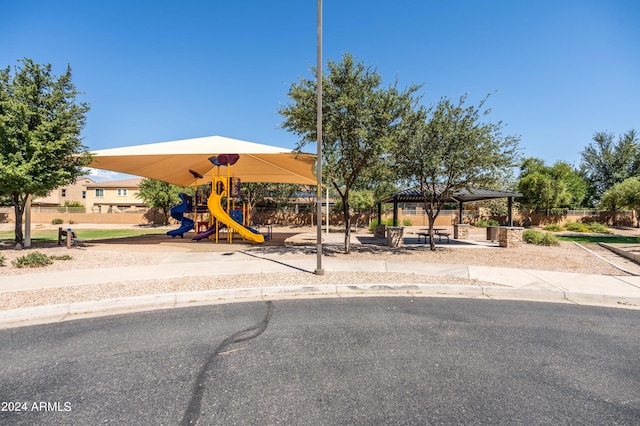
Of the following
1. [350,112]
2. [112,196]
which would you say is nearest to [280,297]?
[350,112]

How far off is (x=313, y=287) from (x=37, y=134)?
1174 cm

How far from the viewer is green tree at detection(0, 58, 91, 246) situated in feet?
36.5

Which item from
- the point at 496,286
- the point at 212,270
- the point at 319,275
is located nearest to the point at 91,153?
the point at 212,270

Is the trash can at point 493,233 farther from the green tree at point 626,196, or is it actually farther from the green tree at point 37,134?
the green tree at point 37,134

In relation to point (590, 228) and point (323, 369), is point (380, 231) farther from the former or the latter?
point (590, 228)

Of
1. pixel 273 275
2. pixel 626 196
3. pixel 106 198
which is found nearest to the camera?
pixel 273 275

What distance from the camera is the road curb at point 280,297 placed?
570cm

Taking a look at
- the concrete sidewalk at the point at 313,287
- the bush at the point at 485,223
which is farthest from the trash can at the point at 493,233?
the bush at the point at 485,223

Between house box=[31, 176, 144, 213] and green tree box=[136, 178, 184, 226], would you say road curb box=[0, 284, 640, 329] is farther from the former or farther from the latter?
house box=[31, 176, 144, 213]

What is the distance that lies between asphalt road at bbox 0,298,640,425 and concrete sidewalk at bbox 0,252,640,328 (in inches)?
29.1

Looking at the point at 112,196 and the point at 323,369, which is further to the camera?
the point at 112,196

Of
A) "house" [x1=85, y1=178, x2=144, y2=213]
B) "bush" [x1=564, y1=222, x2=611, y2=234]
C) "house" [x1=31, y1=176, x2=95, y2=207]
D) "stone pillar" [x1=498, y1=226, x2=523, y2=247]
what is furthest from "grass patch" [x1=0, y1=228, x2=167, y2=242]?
"bush" [x1=564, y1=222, x2=611, y2=234]

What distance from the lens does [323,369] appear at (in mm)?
3695

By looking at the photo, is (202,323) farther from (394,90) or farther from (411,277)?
(394,90)
